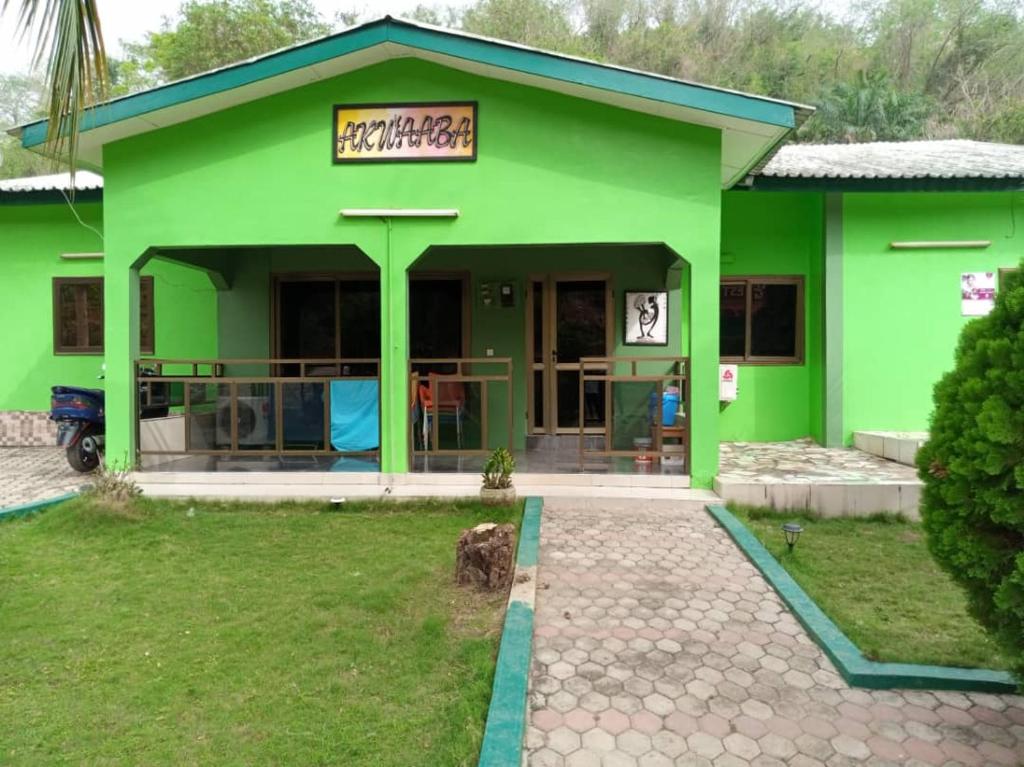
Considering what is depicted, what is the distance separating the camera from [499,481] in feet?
20.9

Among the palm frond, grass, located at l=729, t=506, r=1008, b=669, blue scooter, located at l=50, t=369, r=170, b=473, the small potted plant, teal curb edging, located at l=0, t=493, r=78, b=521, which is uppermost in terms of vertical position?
the palm frond

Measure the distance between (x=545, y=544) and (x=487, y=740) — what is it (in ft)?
8.69

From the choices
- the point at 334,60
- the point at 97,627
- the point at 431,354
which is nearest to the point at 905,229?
the point at 431,354

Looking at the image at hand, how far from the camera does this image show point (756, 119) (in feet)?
20.3

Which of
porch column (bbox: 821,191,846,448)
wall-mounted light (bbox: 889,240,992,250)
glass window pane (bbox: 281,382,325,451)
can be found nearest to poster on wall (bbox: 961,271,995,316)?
wall-mounted light (bbox: 889,240,992,250)

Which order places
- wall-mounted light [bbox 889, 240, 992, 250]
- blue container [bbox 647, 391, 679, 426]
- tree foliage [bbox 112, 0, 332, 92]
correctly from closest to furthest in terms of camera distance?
blue container [bbox 647, 391, 679, 426]
wall-mounted light [bbox 889, 240, 992, 250]
tree foliage [bbox 112, 0, 332, 92]

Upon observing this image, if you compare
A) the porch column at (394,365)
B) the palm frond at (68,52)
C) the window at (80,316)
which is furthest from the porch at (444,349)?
the palm frond at (68,52)

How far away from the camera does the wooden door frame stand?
30.6 ft

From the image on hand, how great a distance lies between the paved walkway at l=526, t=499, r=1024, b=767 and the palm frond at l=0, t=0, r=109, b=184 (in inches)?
146

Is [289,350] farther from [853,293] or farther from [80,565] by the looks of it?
[853,293]

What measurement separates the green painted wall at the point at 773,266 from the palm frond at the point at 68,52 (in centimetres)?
820

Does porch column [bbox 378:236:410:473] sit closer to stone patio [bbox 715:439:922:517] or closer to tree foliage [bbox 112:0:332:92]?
stone patio [bbox 715:439:922:517]

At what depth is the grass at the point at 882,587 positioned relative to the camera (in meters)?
3.52

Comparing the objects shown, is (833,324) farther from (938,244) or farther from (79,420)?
(79,420)
